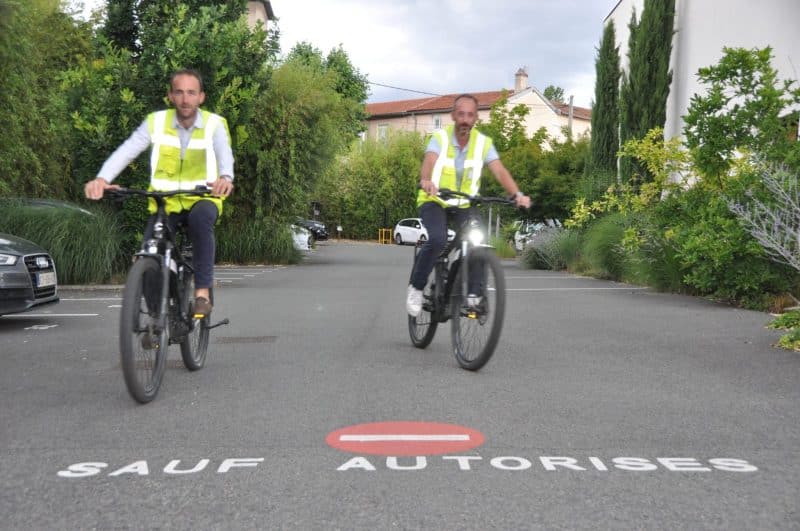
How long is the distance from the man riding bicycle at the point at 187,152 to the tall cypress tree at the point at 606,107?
54.0ft

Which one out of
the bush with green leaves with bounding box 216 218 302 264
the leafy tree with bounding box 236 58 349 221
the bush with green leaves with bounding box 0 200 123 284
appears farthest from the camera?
the bush with green leaves with bounding box 216 218 302 264

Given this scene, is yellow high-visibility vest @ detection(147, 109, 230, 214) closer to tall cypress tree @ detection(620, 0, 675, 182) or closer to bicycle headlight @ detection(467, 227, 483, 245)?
bicycle headlight @ detection(467, 227, 483, 245)

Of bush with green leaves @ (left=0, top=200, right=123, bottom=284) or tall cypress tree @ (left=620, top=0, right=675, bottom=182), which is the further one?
tall cypress tree @ (left=620, top=0, right=675, bottom=182)

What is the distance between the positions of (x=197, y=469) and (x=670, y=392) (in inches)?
124

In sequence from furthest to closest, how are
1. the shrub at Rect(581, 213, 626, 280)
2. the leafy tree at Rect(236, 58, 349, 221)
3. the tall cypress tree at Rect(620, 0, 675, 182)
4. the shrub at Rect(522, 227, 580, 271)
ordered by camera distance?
1. the leafy tree at Rect(236, 58, 349, 221)
2. the shrub at Rect(522, 227, 580, 271)
3. the tall cypress tree at Rect(620, 0, 675, 182)
4. the shrub at Rect(581, 213, 626, 280)

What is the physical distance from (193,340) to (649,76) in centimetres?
1493

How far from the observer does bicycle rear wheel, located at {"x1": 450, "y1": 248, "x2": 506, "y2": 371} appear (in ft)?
20.1

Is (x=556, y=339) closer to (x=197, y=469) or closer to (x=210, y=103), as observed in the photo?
(x=197, y=469)

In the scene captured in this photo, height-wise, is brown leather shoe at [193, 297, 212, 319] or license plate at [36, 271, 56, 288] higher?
brown leather shoe at [193, 297, 212, 319]

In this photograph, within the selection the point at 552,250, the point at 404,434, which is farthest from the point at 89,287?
the point at 552,250

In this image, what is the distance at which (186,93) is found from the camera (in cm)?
569

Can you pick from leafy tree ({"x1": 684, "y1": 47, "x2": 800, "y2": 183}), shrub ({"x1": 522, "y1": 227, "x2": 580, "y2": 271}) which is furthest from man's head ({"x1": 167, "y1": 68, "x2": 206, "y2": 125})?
shrub ({"x1": 522, "y1": 227, "x2": 580, "y2": 271})

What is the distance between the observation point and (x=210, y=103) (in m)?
15.8

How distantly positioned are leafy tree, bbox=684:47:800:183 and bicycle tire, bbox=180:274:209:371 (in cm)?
740
